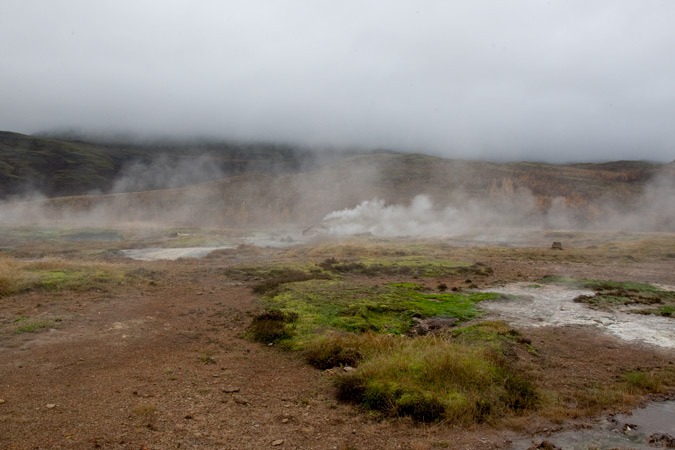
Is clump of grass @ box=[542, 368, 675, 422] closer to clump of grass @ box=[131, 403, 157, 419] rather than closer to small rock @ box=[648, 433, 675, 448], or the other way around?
small rock @ box=[648, 433, 675, 448]

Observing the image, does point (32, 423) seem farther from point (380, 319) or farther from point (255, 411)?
point (380, 319)

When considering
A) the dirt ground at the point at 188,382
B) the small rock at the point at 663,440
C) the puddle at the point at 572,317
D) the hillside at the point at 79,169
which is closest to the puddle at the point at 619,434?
the small rock at the point at 663,440

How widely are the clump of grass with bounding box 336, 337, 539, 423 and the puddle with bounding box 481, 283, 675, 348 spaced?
18.6 feet

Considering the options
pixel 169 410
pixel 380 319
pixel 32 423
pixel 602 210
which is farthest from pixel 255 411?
pixel 602 210

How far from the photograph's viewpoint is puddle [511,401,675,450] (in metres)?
6.25

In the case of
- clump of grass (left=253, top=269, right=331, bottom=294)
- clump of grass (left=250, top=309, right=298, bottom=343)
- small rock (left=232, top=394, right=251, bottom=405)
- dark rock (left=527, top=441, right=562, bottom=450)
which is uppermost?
dark rock (left=527, top=441, right=562, bottom=450)

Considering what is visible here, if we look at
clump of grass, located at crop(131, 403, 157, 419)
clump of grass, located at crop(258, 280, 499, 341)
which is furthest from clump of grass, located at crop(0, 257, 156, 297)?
clump of grass, located at crop(131, 403, 157, 419)

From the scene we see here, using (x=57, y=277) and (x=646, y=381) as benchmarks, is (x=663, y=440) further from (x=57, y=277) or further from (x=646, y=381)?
(x=57, y=277)

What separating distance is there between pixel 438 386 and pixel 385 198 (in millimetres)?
82750

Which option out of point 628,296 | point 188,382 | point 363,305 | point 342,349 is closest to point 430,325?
point 363,305

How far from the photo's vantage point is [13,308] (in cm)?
1337

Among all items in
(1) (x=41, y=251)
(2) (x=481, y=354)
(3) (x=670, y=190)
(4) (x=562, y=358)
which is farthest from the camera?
(3) (x=670, y=190)

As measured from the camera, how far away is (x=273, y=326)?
468 inches

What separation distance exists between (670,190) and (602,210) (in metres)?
18.1
